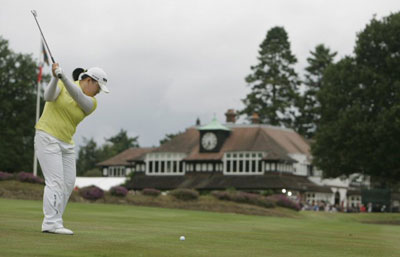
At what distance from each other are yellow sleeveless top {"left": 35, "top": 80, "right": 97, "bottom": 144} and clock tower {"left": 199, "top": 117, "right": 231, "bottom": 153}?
75.1 metres

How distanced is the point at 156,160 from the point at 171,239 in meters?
79.9

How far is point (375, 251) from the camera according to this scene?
10688 millimetres

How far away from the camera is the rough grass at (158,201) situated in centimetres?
3644

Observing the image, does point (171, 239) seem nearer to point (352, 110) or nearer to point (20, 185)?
point (20, 185)

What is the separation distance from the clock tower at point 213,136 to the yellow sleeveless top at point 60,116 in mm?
75143

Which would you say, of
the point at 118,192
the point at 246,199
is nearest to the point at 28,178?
the point at 118,192

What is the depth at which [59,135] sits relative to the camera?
10.7m

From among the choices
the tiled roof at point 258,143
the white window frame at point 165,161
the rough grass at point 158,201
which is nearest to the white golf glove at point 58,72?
the rough grass at point 158,201

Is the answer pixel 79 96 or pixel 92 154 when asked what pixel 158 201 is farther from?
pixel 92 154

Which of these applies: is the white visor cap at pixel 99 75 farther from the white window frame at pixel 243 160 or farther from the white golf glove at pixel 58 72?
the white window frame at pixel 243 160

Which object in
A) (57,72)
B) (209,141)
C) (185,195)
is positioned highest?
(209,141)

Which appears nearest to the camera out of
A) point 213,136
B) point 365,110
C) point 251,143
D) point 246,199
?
point 246,199

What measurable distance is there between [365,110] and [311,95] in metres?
60.8

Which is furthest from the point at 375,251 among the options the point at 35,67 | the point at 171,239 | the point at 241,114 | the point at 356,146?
the point at 241,114
